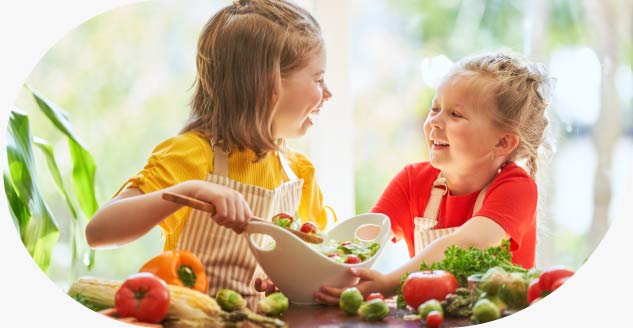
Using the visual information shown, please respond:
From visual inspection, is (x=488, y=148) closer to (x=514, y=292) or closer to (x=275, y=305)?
(x=514, y=292)

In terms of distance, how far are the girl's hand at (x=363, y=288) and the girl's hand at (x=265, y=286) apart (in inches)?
5.2

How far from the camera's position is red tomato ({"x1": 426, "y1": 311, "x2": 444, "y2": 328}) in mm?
1127

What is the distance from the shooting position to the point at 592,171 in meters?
2.54

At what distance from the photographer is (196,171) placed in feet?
4.53

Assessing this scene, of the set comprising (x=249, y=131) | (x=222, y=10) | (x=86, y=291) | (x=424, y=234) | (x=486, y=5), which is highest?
(x=486, y=5)

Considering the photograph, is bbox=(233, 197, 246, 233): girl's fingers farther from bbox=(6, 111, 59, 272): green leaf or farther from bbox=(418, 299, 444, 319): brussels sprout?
bbox=(6, 111, 59, 272): green leaf

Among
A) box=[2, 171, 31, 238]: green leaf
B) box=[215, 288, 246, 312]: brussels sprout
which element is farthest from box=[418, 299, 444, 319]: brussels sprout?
box=[2, 171, 31, 238]: green leaf

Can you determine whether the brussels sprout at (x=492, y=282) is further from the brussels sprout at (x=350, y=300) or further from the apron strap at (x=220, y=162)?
the apron strap at (x=220, y=162)

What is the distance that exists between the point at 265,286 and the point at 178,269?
20 cm

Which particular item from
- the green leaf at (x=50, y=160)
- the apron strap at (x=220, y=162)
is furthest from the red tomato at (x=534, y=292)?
the green leaf at (x=50, y=160)

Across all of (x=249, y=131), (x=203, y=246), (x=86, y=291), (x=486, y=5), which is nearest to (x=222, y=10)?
(x=249, y=131)

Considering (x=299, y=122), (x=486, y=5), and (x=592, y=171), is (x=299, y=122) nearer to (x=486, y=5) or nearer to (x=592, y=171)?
(x=592, y=171)

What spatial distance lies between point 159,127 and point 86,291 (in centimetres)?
148

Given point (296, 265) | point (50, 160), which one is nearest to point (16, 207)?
point (50, 160)
